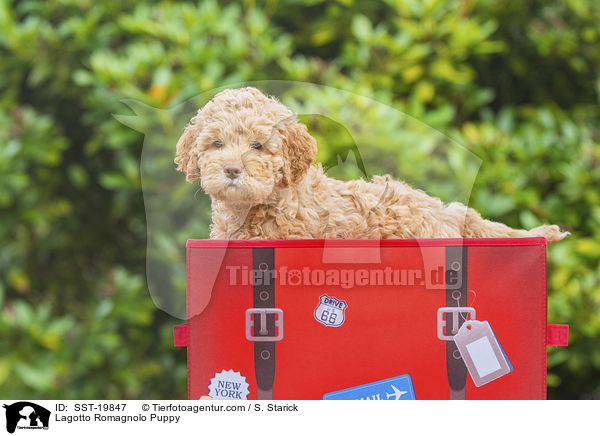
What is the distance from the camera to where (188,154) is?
87cm

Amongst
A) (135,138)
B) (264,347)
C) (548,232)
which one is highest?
(135,138)

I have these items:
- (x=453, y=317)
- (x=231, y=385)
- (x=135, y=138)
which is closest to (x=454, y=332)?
(x=453, y=317)

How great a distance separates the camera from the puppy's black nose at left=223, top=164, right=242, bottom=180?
796mm

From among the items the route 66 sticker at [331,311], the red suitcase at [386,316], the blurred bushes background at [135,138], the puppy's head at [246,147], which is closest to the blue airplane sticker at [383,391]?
the red suitcase at [386,316]

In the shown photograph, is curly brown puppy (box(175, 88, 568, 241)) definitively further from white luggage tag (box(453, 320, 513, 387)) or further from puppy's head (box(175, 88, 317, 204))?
white luggage tag (box(453, 320, 513, 387))

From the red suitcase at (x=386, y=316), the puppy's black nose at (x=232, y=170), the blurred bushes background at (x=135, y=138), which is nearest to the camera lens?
the puppy's black nose at (x=232, y=170)

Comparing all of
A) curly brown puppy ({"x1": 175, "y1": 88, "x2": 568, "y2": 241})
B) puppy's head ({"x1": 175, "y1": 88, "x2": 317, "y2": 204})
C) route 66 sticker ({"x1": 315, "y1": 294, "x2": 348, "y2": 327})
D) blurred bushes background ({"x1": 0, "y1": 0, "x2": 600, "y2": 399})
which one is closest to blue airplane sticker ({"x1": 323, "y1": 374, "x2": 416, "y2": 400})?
route 66 sticker ({"x1": 315, "y1": 294, "x2": 348, "y2": 327})

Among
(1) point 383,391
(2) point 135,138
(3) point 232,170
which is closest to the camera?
(3) point 232,170

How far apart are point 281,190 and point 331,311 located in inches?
8.2

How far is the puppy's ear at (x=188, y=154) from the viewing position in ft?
2.81

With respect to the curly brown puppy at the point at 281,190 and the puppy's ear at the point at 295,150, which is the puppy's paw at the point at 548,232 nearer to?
the curly brown puppy at the point at 281,190

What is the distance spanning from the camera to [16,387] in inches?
64.2

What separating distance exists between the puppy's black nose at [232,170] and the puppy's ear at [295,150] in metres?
0.07
